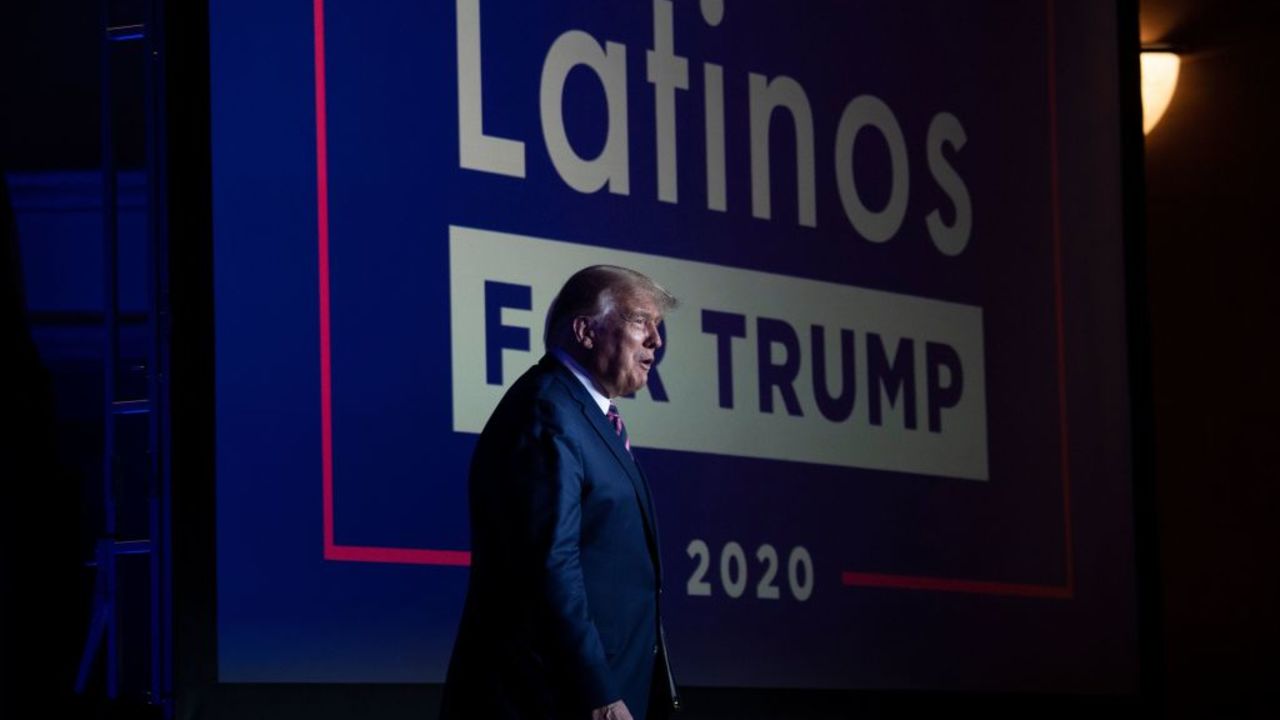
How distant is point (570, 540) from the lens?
259 centimetres

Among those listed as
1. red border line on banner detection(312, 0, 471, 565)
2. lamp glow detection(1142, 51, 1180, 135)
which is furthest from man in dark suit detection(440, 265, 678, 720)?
lamp glow detection(1142, 51, 1180, 135)

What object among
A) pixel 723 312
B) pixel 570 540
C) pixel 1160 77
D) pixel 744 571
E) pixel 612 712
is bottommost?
pixel 612 712

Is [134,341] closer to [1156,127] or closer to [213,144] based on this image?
[213,144]

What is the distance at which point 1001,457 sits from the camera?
15.0 ft

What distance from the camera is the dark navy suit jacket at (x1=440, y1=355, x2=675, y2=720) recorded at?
2.57 meters

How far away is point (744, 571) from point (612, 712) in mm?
1321

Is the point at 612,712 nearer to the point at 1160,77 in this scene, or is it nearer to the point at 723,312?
the point at 723,312

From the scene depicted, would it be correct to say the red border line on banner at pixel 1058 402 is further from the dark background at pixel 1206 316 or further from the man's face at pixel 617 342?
the man's face at pixel 617 342

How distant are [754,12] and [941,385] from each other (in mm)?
1026

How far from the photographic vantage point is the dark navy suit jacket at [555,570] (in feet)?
8.44

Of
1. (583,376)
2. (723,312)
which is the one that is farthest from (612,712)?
(723,312)

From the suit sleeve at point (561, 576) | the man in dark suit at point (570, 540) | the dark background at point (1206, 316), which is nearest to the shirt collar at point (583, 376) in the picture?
the man in dark suit at point (570, 540)

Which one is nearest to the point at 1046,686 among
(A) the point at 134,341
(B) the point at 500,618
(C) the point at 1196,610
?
(C) the point at 1196,610

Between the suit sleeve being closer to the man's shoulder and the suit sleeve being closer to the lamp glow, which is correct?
the man's shoulder
